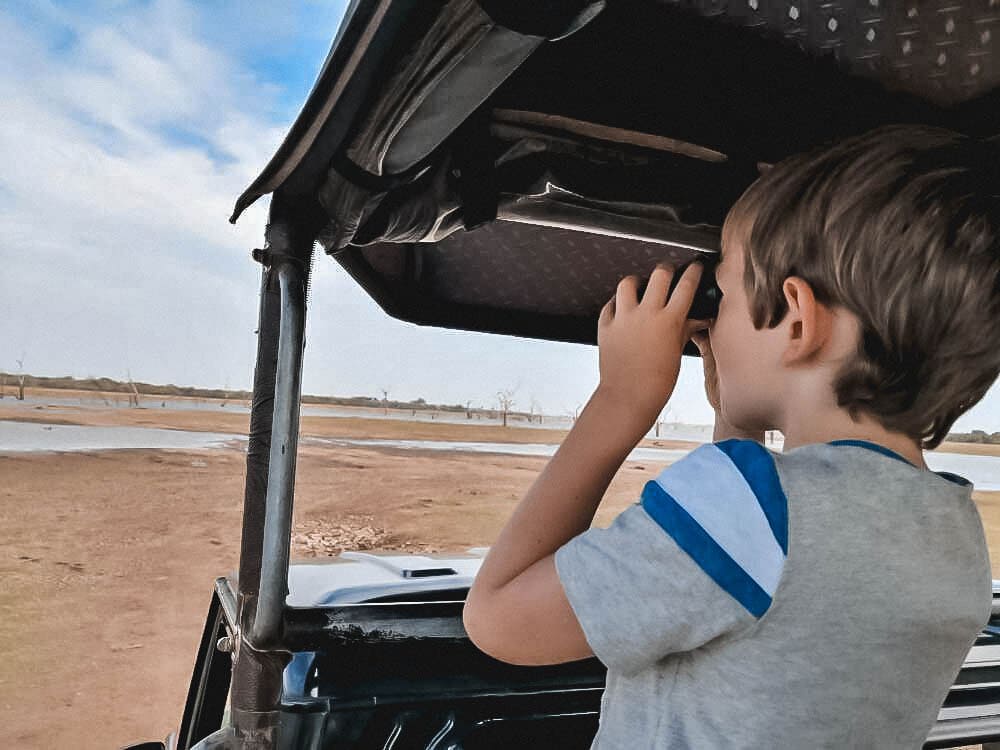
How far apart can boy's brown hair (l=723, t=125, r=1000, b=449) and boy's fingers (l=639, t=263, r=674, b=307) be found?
8 centimetres

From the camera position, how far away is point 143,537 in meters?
19.4

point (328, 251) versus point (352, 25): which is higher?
point (352, 25)

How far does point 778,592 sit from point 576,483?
225 mm

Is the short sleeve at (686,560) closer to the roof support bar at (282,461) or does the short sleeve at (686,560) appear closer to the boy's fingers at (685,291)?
the boy's fingers at (685,291)

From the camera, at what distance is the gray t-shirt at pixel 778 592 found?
24.8 inches

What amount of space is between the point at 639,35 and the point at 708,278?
0.39 metres

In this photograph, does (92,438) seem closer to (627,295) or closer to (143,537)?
(143,537)

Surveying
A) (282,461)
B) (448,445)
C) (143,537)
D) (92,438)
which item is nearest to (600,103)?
(282,461)

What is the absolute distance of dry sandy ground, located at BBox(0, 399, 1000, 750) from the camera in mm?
13320

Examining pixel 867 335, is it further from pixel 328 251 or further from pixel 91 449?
pixel 91 449

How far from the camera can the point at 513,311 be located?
1897 millimetres

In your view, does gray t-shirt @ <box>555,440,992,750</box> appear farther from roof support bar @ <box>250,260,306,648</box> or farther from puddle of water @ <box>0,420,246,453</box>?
puddle of water @ <box>0,420,246,453</box>

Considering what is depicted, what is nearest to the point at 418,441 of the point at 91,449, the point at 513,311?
the point at 91,449

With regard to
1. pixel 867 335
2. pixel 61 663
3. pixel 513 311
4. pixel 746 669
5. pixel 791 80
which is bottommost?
pixel 61 663
